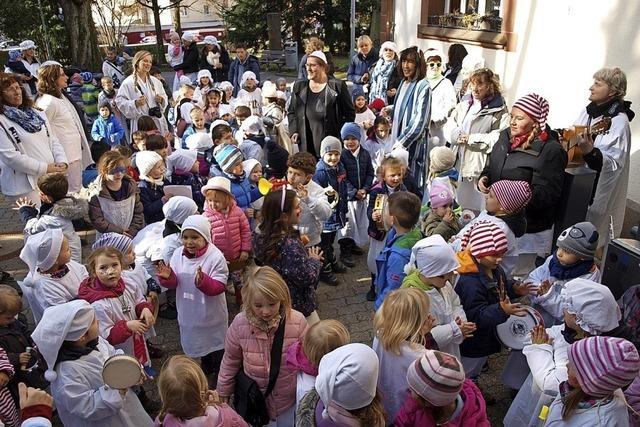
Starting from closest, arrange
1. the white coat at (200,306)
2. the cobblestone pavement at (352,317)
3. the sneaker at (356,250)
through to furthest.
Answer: the white coat at (200,306), the cobblestone pavement at (352,317), the sneaker at (356,250)

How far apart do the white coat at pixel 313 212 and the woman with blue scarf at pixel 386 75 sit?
4.06 m

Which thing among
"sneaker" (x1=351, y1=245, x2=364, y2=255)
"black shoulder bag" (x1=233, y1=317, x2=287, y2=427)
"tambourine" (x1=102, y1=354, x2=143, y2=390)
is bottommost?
"sneaker" (x1=351, y1=245, x2=364, y2=255)

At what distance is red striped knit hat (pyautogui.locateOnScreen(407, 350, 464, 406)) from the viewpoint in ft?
6.43

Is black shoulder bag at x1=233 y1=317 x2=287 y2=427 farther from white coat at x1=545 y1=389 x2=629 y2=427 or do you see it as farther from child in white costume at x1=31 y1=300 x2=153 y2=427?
white coat at x1=545 y1=389 x2=629 y2=427

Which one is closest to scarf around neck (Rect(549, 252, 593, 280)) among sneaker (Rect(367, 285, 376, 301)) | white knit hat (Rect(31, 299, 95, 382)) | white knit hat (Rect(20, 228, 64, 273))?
sneaker (Rect(367, 285, 376, 301))

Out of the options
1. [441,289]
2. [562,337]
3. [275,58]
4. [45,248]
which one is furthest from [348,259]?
[275,58]

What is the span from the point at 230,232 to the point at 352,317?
1408 mm

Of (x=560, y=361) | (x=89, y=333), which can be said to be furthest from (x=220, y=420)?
(x=560, y=361)

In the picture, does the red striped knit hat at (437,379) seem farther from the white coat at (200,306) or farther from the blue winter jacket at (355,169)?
the blue winter jacket at (355,169)

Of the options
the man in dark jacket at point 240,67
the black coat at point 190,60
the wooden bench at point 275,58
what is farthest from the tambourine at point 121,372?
the wooden bench at point 275,58

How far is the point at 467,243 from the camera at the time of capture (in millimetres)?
3207

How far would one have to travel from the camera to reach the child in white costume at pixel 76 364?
2.43 meters

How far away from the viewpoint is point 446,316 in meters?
2.86

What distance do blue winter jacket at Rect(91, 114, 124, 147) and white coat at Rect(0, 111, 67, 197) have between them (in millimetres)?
1893
